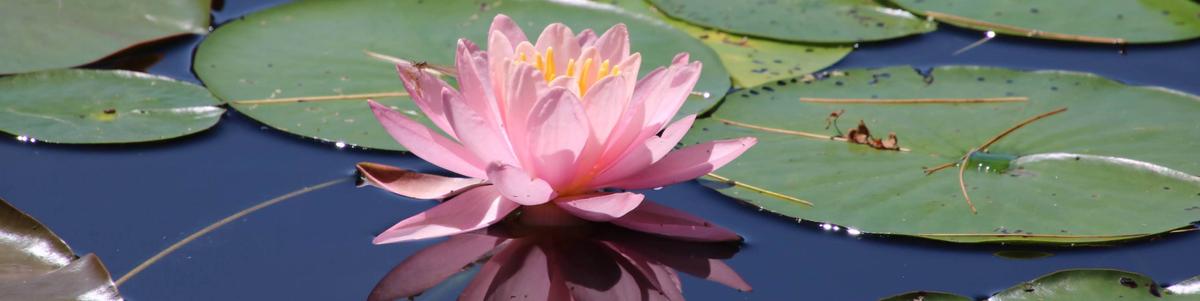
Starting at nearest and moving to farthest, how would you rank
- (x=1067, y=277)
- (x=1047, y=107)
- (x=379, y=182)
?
(x=1067, y=277)
(x=379, y=182)
(x=1047, y=107)

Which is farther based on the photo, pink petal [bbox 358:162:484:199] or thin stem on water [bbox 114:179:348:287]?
pink petal [bbox 358:162:484:199]

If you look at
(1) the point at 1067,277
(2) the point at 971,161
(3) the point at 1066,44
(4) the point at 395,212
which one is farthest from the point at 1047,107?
(4) the point at 395,212

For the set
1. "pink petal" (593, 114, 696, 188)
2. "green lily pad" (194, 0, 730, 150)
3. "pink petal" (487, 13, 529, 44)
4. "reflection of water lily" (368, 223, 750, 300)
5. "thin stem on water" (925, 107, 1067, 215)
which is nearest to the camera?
"reflection of water lily" (368, 223, 750, 300)

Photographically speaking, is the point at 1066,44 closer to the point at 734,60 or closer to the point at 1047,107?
the point at 1047,107

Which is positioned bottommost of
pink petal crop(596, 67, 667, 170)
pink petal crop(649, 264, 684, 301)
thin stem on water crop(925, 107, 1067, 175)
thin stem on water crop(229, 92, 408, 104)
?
pink petal crop(649, 264, 684, 301)

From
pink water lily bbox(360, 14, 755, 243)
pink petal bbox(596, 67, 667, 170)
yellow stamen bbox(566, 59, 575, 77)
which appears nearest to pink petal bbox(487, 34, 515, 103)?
pink water lily bbox(360, 14, 755, 243)

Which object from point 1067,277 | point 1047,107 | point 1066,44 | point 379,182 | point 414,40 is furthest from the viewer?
point 1066,44

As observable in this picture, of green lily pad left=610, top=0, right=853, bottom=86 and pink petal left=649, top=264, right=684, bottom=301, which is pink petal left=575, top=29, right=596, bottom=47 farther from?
green lily pad left=610, top=0, right=853, bottom=86
